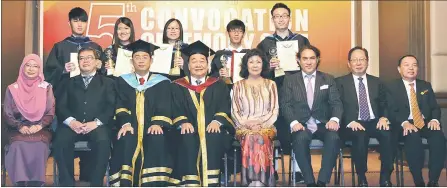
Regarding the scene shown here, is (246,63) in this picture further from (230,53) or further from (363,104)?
(363,104)

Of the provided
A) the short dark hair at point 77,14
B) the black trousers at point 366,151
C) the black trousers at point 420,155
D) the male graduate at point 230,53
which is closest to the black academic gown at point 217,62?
the male graduate at point 230,53

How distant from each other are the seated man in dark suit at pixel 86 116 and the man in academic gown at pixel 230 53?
3.42 feet

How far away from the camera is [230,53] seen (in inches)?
279

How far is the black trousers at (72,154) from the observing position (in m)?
6.22

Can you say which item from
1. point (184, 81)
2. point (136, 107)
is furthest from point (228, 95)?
point (136, 107)

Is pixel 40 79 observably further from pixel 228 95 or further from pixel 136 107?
pixel 228 95

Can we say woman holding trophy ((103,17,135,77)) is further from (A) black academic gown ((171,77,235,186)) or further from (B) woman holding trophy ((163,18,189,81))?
(A) black academic gown ((171,77,235,186))

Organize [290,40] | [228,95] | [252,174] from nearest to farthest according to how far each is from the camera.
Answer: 1. [252,174]
2. [228,95]
3. [290,40]

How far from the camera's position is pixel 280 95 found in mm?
6641

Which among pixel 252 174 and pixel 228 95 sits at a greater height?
pixel 228 95

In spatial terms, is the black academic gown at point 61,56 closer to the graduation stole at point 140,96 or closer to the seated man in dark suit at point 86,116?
the seated man in dark suit at point 86,116

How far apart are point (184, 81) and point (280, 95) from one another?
856 mm

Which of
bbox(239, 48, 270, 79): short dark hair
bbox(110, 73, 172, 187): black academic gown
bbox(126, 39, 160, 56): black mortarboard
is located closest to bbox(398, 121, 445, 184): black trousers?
bbox(239, 48, 270, 79): short dark hair

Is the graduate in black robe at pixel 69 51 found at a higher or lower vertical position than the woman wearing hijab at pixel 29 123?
higher
